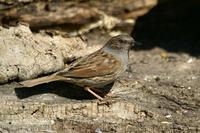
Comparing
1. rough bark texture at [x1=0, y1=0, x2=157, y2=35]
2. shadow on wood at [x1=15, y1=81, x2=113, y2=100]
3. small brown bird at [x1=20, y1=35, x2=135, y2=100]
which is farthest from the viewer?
rough bark texture at [x1=0, y1=0, x2=157, y2=35]

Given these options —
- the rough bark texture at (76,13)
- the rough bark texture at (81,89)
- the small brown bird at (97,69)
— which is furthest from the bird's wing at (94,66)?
the rough bark texture at (76,13)

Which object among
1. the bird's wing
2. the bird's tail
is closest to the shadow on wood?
the bird's tail

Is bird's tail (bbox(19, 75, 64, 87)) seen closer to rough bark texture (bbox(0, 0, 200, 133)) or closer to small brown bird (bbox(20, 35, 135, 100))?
small brown bird (bbox(20, 35, 135, 100))

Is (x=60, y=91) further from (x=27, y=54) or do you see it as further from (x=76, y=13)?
(x=76, y=13)

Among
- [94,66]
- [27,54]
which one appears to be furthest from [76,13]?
[94,66]

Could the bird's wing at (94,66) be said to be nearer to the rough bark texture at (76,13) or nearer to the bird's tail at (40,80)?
the bird's tail at (40,80)

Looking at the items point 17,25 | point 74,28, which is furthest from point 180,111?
point 74,28

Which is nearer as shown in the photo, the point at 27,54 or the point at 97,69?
the point at 97,69
